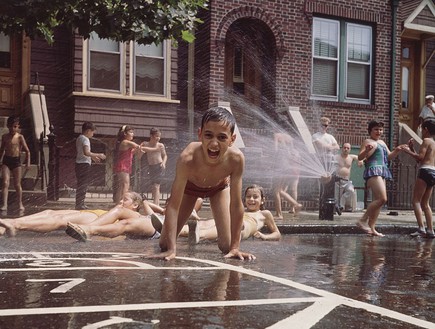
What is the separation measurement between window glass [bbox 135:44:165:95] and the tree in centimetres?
869

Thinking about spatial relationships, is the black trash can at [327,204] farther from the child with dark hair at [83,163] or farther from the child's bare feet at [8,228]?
the child's bare feet at [8,228]

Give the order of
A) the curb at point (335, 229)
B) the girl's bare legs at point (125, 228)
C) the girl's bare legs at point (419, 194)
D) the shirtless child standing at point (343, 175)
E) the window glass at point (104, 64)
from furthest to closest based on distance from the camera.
A: the window glass at point (104, 64), the shirtless child standing at point (343, 175), the curb at point (335, 229), the girl's bare legs at point (419, 194), the girl's bare legs at point (125, 228)

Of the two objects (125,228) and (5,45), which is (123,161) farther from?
(5,45)

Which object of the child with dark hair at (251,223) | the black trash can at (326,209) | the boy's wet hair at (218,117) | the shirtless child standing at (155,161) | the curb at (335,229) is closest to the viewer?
the boy's wet hair at (218,117)

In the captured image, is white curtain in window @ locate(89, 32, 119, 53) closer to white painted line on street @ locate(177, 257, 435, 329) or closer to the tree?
the tree

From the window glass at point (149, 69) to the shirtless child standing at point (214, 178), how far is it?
11539mm

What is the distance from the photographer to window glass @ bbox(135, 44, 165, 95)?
17.6m

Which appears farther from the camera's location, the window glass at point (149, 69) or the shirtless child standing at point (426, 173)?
the window glass at point (149, 69)

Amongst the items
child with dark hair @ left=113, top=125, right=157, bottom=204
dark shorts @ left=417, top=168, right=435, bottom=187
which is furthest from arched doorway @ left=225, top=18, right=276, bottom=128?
dark shorts @ left=417, top=168, right=435, bottom=187

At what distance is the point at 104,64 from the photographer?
17.2m

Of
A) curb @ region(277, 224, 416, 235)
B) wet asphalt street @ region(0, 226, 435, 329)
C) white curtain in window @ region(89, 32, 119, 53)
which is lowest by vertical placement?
curb @ region(277, 224, 416, 235)

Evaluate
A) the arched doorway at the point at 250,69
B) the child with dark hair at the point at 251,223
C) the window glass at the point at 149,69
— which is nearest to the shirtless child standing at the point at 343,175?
the arched doorway at the point at 250,69

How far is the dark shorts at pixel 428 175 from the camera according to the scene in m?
10.3

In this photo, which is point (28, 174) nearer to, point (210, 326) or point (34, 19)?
point (34, 19)
